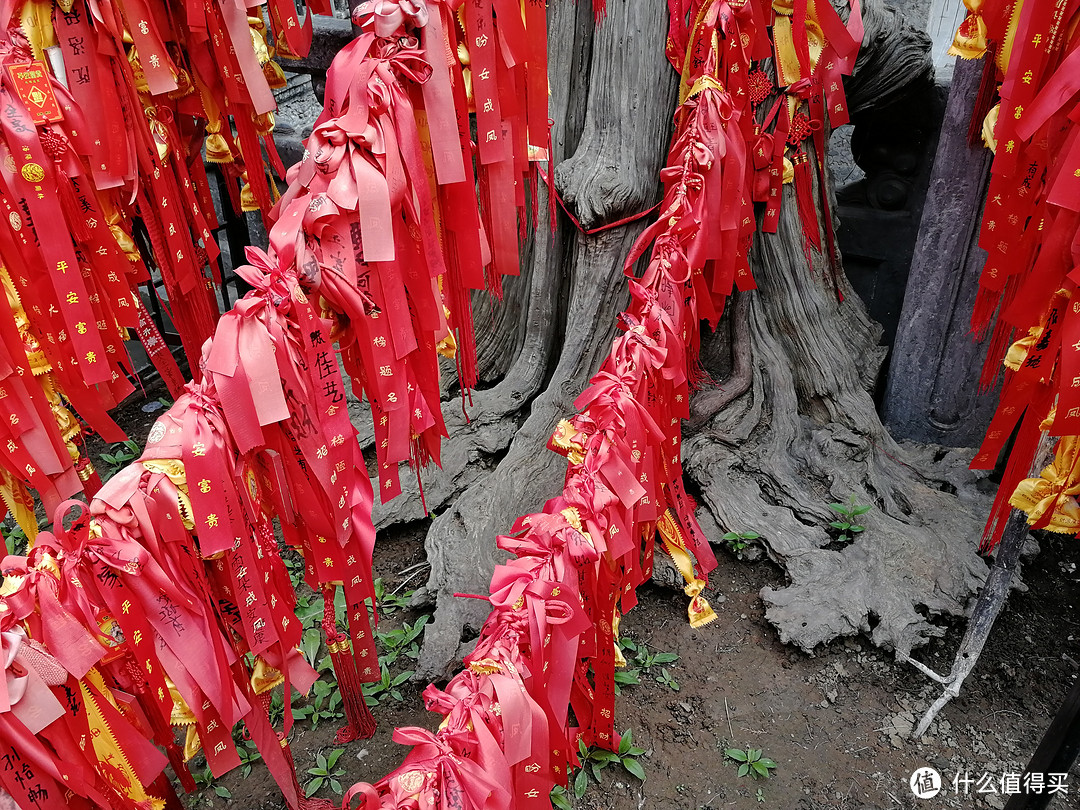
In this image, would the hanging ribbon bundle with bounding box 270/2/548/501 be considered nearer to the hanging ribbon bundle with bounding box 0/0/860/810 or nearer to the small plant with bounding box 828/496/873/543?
the hanging ribbon bundle with bounding box 0/0/860/810

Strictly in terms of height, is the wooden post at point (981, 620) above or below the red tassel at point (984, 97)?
below

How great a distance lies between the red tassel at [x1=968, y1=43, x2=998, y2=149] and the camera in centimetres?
259

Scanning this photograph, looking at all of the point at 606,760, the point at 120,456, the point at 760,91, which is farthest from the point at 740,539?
the point at 120,456

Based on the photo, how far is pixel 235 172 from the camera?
2910 mm

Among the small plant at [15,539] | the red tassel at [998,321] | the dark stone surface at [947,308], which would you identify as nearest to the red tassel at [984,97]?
the dark stone surface at [947,308]

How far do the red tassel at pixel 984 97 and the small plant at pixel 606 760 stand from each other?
2.34 metres

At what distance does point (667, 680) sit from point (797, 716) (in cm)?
38

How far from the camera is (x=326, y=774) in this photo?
2100 millimetres

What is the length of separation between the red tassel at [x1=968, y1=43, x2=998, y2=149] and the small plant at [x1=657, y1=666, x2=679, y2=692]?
2.15 meters

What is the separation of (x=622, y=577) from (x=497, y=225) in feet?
3.05

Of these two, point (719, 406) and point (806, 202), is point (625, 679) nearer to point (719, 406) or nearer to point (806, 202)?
point (719, 406)

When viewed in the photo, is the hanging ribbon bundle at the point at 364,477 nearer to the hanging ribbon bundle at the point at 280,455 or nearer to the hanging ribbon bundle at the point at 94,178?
the hanging ribbon bundle at the point at 280,455

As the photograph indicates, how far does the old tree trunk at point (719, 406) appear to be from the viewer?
258 centimetres

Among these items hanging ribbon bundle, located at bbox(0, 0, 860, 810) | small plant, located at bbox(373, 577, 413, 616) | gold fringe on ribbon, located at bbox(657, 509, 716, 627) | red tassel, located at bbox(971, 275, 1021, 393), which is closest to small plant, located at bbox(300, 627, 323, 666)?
small plant, located at bbox(373, 577, 413, 616)
